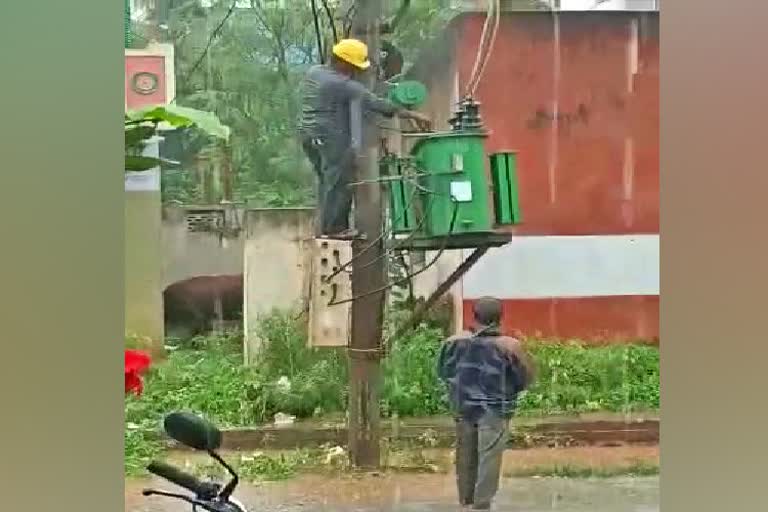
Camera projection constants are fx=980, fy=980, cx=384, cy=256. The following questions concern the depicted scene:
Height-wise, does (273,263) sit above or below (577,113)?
below

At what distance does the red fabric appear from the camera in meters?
1.83

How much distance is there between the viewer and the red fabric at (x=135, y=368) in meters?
1.83

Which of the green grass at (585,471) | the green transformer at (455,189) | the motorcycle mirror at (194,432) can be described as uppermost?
the green transformer at (455,189)

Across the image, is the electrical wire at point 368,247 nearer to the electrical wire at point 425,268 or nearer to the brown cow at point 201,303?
the electrical wire at point 425,268

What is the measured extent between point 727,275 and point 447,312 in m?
0.54

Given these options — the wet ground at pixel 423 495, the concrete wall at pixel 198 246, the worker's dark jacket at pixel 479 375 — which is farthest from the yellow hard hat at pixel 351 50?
the wet ground at pixel 423 495

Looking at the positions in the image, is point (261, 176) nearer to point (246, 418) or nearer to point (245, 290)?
point (245, 290)

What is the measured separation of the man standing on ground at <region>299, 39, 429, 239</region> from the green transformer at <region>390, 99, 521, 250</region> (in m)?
0.07

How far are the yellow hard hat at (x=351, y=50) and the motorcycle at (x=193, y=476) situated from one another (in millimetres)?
756

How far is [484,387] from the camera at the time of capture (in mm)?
1954

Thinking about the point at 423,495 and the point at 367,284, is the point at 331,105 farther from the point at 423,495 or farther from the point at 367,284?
the point at 423,495

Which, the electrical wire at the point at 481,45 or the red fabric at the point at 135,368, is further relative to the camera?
the electrical wire at the point at 481,45

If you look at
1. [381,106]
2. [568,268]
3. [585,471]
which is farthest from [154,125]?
[585,471]

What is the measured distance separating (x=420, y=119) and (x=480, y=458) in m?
0.68
